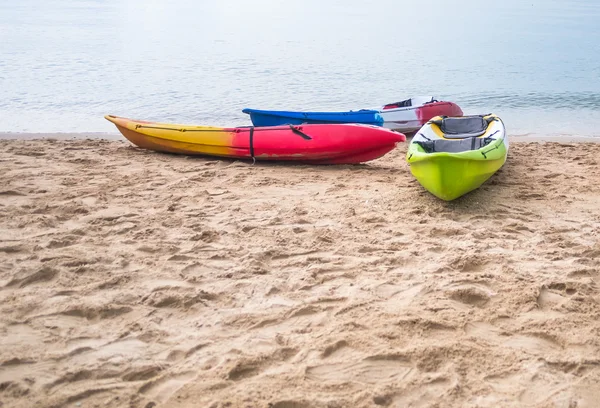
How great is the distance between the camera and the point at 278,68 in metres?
14.9

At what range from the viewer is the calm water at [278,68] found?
10.6m

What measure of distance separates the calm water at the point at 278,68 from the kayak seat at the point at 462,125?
2884 mm

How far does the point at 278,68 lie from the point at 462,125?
29.2 ft

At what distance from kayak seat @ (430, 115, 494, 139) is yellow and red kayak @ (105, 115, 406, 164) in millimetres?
670

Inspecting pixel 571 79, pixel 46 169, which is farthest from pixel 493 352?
pixel 571 79

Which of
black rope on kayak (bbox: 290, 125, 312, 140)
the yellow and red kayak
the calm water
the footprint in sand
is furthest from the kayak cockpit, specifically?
the footprint in sand

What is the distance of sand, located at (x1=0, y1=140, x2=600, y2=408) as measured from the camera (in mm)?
2660

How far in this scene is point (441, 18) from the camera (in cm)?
3056

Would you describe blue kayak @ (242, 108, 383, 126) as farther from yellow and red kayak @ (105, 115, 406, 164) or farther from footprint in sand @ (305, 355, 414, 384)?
footprint in sand @ (305, 355, 414, 384)

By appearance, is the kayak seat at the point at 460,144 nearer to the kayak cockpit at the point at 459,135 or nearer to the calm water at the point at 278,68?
the kayak cockpit at the point at 459,135

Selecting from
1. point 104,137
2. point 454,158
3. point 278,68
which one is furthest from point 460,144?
point 278,68

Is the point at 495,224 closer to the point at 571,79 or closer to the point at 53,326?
the point at 53,326

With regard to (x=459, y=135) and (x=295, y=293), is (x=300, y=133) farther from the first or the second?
(x=295, y=293)

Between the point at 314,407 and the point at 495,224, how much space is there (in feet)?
8.72
